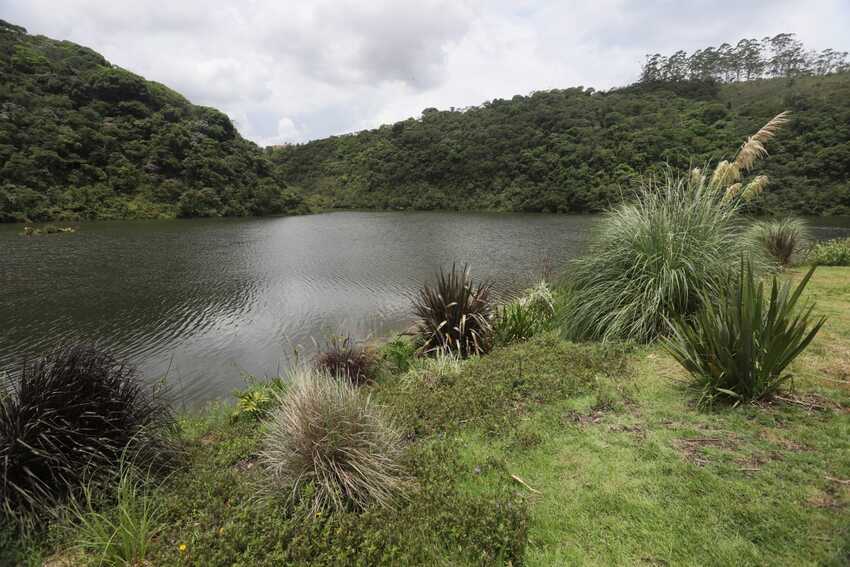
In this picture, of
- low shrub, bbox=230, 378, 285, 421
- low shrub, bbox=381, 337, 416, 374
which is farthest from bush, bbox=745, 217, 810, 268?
low shrub, bbox=230, 378, 285, 421

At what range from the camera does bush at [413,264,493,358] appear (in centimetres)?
667

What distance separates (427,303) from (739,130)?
184 feet

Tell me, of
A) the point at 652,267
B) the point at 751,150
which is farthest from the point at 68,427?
the point at 751,150

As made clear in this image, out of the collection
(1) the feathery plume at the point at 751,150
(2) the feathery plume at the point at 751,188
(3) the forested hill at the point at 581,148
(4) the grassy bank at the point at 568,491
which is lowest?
(4) the grassy bank at the point at 568,491

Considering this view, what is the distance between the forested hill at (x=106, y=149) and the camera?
130 ft

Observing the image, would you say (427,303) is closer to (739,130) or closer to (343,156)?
(739,130)

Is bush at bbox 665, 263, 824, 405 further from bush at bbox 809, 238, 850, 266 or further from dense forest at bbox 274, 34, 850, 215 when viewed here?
dense forest at bbox 274, 34, 850, 215

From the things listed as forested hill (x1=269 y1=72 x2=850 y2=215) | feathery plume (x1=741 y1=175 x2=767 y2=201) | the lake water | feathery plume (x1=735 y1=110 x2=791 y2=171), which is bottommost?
the lake water

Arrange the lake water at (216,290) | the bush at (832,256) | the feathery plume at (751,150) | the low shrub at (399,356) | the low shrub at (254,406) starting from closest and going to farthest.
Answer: the low shrub at (254,406), the low shrub at (399,356), the feathery plume at (751,150), the lake water at (216,290), the bush at (832,256)

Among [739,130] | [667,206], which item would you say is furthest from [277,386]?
[739,130]

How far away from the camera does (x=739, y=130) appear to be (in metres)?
45.2

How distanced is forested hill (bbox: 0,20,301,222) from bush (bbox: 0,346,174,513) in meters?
46.3

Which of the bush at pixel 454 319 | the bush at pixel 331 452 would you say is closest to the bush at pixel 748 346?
the bush at pixel 331 452

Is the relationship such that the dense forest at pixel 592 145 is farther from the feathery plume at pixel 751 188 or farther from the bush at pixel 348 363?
the bush at pixel 348 363
